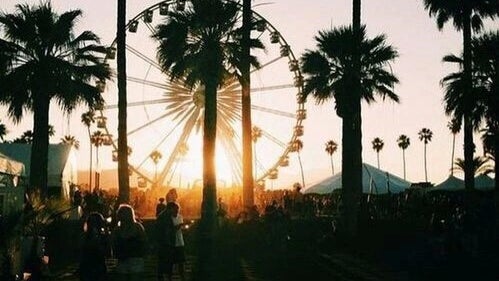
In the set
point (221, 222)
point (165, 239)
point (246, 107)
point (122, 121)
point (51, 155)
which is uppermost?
point (246, 107)

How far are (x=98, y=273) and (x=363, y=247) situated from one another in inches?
569

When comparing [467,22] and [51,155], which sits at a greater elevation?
[467,22]

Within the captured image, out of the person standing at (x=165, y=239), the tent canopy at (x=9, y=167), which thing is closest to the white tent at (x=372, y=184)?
the tent canopy at (x=9, y=167)

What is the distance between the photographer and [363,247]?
2430 centimetres

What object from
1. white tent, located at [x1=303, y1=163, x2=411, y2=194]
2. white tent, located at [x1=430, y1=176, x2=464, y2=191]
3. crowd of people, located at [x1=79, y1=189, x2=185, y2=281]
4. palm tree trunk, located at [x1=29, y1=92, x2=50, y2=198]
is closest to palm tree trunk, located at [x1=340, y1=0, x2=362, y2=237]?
palm tree trunk, located at [x1=29, y1=92, x2=50, y2=198]

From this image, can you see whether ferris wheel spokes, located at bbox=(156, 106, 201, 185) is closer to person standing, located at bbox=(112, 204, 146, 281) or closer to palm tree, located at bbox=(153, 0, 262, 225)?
palm tree, located at bbox=(153, 0, 262, 225)

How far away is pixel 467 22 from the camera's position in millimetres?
31500

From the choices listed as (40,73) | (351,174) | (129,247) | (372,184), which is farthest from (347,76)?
(372,184)

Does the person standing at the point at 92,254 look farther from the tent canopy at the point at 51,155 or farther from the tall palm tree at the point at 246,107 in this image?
the tent canopy at the point at 51,155

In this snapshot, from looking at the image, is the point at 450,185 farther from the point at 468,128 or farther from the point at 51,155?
the point at 51,155

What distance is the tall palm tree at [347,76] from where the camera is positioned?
27203 millimetres

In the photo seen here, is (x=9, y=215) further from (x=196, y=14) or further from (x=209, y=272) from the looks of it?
(x=196, y=14)

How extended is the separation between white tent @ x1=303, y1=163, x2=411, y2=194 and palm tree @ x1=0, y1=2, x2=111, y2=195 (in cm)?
2934

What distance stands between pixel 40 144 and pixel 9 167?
5291 millimetres
